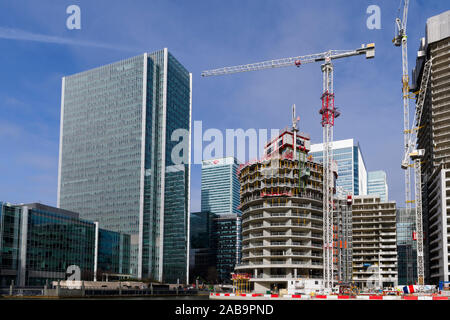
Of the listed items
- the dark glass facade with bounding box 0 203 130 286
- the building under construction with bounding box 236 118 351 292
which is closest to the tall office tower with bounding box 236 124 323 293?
the building under construction with bounding box 236 118 351 292

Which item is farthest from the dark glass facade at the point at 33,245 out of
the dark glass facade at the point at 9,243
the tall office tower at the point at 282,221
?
the tall office tower at the point at 282,221

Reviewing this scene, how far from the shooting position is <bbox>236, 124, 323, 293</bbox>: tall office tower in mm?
150125

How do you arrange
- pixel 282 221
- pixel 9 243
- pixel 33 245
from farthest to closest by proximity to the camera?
1. pixel 33 245
2. pixel 9 243
3. pixel 282 221

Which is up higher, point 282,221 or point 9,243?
point 282,221

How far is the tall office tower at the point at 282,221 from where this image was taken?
493ft

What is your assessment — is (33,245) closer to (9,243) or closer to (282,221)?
(9,243)

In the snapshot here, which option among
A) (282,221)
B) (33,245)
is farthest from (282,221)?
(33,245)

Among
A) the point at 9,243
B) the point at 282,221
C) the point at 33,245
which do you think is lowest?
the point at 33,245

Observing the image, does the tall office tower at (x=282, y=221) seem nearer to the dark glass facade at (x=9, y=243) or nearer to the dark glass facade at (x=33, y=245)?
the dark glass facade at (x=33, y=245)

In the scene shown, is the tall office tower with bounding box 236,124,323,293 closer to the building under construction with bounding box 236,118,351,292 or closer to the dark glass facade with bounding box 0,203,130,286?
the building under construction with bounding box 236,118,351,292

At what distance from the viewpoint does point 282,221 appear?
15325 cm
